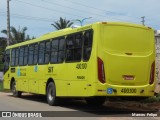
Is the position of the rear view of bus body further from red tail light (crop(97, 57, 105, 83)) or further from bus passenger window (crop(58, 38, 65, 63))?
bus passenger window (crop(58, 38, 65, 63))

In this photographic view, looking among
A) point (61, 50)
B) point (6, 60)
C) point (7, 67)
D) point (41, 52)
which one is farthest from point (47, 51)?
point (6, 60)

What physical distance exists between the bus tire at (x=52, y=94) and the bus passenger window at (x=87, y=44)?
10.4 ft

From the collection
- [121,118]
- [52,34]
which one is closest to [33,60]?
[52,34]

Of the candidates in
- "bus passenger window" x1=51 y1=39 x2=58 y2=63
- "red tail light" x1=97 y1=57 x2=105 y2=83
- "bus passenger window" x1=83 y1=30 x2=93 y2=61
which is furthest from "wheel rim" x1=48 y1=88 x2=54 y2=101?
"red tail light" x1=97 y1=57 x2=105 y2=83

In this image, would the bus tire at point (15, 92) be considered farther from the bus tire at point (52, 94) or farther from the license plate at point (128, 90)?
the license plate at point (128, 90)

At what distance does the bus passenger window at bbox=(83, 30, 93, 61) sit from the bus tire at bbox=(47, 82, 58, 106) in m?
3.17

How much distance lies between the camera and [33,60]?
20.7 m

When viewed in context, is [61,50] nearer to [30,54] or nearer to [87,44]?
[87,44]

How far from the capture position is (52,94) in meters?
17.9

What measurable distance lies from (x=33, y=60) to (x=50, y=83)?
2.85 meters

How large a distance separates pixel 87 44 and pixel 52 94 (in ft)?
12.4

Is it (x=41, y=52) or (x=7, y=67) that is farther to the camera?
(x=7, y=67)

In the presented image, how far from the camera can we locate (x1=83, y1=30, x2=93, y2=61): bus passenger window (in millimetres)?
14801

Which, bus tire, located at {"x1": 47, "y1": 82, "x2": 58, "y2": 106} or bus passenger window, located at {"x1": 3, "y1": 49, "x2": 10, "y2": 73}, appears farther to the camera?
bus passenger window, located at {"x1": 3, "y1": 49, "x2": 10, "y2": 73}
